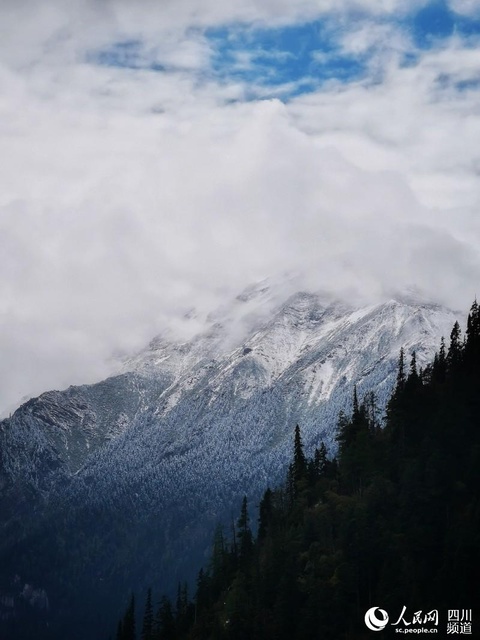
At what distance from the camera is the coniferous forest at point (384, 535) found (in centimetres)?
12162

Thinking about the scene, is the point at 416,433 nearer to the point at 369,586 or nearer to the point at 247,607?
the point at 369,586

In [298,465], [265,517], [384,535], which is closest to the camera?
[384,535]

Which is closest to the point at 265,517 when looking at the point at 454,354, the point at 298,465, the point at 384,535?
the point at 298,465

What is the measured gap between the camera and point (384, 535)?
132750 millimetres

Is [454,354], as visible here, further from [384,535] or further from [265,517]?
[265,517]

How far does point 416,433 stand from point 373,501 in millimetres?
13508

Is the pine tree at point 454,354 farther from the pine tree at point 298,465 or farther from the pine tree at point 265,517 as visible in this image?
the pine tree at point 265,517

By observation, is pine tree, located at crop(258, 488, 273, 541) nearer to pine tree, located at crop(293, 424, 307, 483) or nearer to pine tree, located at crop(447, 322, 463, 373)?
pine tree, located at crop(293, 424, 307, 483)

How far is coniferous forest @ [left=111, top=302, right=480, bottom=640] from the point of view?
399 feet

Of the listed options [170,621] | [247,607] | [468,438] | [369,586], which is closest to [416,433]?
[468,438]

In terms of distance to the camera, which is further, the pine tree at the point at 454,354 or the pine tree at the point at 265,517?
the pine tree at the point at 265,517

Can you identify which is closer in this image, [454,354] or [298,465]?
[454,354]

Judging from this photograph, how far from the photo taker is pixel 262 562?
524 ft

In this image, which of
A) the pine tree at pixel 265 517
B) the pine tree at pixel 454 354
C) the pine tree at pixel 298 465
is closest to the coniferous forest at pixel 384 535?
the pine tree at pixel 454 354
